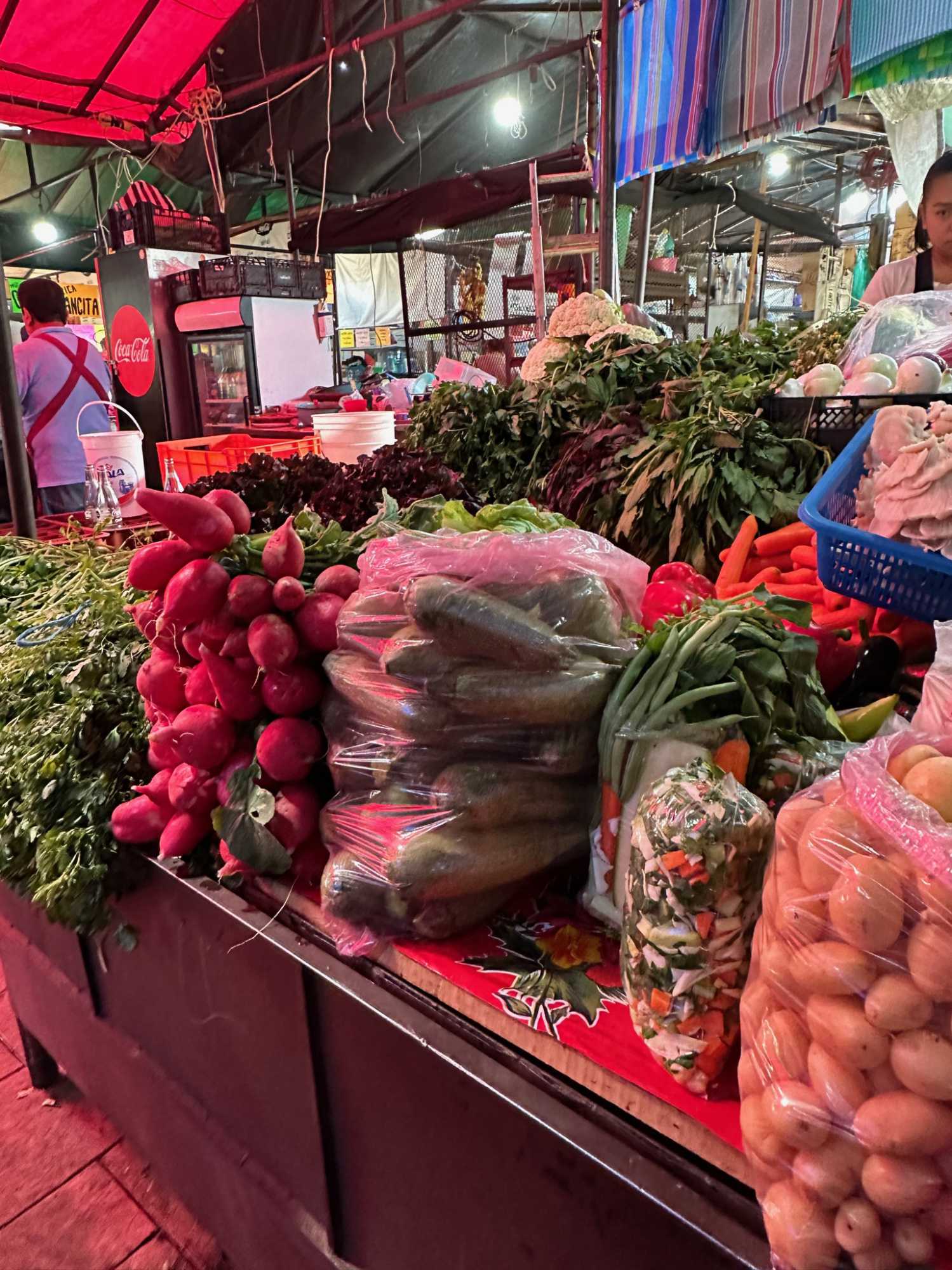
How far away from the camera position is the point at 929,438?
1387mm

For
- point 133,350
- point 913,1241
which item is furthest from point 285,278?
point 913,1241

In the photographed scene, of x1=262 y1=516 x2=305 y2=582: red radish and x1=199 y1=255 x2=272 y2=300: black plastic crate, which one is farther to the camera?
x1=199 y1=255 x2=272 y2=300: black plastic crate

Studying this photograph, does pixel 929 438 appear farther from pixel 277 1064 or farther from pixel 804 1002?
pixel 277 1064

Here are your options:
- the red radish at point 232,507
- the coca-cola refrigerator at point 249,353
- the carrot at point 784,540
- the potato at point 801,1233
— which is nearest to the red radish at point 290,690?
the red radish at point 232,507

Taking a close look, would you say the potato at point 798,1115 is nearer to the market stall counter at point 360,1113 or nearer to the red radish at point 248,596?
the market stall counter at point 360,1113

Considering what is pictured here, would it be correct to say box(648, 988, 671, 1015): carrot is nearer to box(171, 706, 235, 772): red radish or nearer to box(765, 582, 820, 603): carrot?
box(171, 706, 235, 772): red radish

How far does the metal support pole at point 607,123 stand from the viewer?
12.0ft

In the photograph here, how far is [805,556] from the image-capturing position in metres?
1.97

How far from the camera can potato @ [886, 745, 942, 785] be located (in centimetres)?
83

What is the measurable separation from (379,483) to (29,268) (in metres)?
13.9

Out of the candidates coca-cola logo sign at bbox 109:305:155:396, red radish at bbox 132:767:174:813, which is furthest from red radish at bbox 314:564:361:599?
coca-cola logo sign at bbox 109:305:155:396

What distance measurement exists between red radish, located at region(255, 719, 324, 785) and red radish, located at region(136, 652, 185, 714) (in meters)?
0.25

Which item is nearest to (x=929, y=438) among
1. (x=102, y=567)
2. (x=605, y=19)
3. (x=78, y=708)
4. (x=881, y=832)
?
(x=881, y=832)

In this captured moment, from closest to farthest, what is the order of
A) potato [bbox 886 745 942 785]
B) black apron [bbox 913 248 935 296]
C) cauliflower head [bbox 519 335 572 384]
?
potato [bbox 886 745 942 785] < black apron [bbox 913 248 935 296] < cauliflower head [bbox 519 335 572 384]
